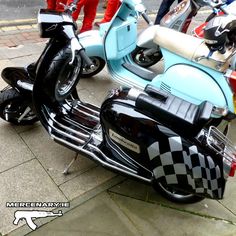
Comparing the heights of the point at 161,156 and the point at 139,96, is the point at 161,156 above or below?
below

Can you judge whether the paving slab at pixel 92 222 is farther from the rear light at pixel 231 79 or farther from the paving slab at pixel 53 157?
the rear light at pixel 231 79

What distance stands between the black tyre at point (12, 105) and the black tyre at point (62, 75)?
31cm

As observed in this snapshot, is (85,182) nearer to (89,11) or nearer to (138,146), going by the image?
(138,146)

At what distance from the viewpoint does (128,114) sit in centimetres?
227

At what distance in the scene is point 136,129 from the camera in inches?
89.4

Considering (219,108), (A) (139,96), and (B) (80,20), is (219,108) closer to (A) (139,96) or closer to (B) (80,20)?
(A) (139,96)

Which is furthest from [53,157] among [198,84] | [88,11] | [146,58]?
[88,11]

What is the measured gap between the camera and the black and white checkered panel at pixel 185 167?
212cm

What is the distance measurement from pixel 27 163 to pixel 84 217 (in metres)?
0.73

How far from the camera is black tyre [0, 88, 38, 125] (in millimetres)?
2979

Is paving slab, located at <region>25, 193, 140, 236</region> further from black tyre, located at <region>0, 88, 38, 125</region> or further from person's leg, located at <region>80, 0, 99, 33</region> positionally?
person's leg, located at <region>80, 0, 99, 33</region>

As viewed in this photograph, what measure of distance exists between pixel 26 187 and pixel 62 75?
949 mm

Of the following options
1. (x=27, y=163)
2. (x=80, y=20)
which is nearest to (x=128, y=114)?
(x=27, y=163)

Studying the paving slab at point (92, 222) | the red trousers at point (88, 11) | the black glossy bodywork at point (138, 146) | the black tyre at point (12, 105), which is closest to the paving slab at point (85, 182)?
the paving slab at point (92, 222)
